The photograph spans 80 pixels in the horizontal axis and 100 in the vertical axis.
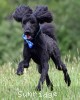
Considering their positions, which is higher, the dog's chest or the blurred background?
the dog's chest

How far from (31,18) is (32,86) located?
1.51 metres

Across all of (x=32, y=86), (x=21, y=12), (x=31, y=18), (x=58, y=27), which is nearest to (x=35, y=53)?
(x=31, y=18)

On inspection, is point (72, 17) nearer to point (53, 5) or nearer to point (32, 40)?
point (53, 5)

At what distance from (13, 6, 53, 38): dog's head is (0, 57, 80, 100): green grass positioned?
85cm

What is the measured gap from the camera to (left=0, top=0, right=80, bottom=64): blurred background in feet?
113

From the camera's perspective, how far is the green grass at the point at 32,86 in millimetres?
8110

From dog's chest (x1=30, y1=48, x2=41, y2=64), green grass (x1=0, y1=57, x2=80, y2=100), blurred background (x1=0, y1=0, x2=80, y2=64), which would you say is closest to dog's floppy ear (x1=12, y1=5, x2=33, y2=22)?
dog's chest (x1=30, y1=48, x2=41, y2=64)

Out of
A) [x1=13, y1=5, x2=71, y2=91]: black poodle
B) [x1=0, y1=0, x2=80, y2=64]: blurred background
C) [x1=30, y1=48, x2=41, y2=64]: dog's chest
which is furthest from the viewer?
[x1=0, y1=0, x2=80, y2=64]: blurred background

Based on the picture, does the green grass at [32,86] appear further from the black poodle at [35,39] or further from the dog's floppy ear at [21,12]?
the dog's floppy ear at [21,12]

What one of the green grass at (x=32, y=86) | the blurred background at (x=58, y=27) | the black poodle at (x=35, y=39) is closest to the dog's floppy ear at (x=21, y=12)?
the black poodle at (x=35, y=39)

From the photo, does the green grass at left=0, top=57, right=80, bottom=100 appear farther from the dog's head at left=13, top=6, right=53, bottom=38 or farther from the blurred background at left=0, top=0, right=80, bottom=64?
the blurred background at left=0, top=0, right=80, bottom=64

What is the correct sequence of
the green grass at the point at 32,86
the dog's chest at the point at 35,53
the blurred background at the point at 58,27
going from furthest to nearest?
the blurred background at the point at 58,27 → the dog's chest at the point at 35,53 → the green grass at the point at 32,86

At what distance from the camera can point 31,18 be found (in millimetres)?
8258

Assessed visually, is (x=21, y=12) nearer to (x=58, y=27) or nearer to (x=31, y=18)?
(x=31, y=18)
